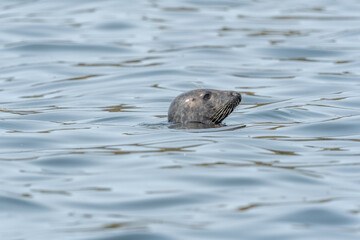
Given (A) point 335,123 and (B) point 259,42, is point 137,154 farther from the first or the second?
(B) point 259,42

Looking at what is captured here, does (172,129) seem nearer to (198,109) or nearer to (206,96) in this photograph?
(198,109)

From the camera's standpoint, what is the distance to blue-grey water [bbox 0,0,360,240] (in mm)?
7637

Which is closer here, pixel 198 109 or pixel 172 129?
pixel 172 129

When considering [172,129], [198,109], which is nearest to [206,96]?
[198,109]

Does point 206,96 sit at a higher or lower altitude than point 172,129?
higher

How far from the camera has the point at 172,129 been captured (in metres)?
12.0

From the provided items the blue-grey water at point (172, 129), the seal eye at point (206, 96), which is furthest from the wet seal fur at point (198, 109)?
the blue-grey water at point (172, 129)

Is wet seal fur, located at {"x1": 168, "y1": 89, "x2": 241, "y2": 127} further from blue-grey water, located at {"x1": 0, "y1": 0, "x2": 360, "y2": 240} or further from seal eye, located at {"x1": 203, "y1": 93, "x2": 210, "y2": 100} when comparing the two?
blue-grey water, located at {"x1": 0, "y1": 0, "x2": 360, "y2": 240}

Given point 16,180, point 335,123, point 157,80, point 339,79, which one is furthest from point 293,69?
point 16,180

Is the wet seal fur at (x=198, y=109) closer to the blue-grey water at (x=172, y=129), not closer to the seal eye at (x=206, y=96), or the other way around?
the seal eye at (x=206, y=96)

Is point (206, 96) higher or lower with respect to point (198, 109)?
higher

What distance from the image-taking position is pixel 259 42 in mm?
21172

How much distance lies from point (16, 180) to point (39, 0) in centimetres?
1870

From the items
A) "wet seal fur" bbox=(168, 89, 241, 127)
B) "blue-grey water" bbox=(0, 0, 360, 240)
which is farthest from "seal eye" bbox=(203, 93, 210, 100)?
"blue-grey water" bbox=(0, 0, 360, 240)
